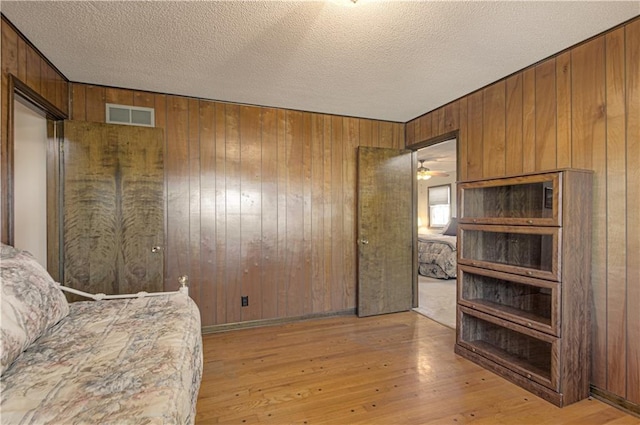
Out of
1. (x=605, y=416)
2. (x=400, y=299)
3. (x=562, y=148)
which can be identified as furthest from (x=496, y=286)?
(x=400, y=299)

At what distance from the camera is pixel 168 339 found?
1.54 metres

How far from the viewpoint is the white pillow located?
1.29 metres

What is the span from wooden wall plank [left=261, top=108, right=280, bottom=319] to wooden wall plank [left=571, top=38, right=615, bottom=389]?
269cm

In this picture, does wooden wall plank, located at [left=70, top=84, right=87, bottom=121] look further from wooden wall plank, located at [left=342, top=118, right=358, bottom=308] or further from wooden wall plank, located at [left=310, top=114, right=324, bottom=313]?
wooden wall plank, located at [left=342, top=118, right=358, bottom=308]

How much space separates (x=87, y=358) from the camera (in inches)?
52.8

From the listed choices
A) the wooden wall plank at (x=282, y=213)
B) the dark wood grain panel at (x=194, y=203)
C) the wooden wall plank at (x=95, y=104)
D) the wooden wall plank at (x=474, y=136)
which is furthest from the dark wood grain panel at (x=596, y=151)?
the wooden wall plank at (x=95, y=104)

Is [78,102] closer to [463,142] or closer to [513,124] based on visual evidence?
[463,142]

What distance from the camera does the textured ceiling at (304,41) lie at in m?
1.90

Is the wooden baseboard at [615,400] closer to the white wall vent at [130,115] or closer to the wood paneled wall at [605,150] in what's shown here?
the wood paneled wall at [605,150]

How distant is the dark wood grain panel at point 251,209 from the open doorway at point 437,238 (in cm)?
208

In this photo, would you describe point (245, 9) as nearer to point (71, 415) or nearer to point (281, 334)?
point (71, 415)

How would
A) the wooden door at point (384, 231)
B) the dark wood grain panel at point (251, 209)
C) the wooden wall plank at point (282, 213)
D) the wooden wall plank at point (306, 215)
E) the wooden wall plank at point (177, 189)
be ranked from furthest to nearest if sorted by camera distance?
the wooden door at point (384, 231) → the wooden wall plank at point (306, 215) → the wooden wall plank at point (282, 213) → the dark wood grain panel at point (251, 209) → the wooden wall plank at point (177, 189)

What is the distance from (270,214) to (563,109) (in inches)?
108

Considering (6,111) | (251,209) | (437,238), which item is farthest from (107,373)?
(437,238)
